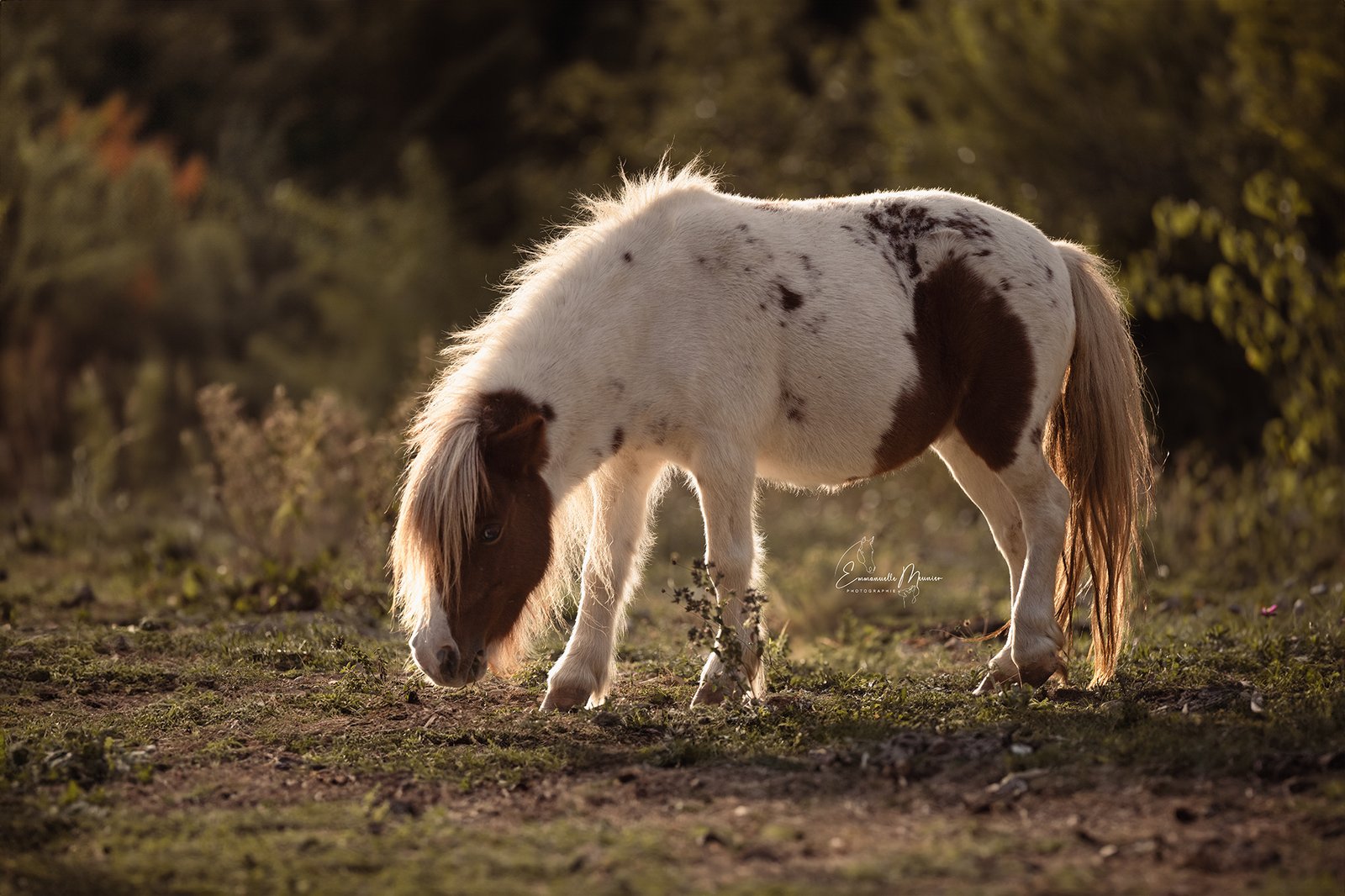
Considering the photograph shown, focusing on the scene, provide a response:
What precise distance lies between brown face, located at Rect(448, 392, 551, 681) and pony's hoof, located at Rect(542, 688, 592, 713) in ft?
1.49

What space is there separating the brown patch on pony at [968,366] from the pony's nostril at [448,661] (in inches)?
71.6

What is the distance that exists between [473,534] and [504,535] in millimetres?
141

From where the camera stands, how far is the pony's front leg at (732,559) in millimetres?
4766

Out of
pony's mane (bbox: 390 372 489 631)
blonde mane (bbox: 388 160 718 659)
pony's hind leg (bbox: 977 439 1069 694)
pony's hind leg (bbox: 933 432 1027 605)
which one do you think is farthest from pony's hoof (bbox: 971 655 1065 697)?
pony's mane (bbox: 390 372 489 631)

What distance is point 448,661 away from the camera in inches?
173

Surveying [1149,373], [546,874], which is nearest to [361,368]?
[1149,373]

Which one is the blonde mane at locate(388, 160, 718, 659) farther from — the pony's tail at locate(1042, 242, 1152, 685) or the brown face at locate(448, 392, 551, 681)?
the pony's tail at locate(1042, 242, 1152, 685)

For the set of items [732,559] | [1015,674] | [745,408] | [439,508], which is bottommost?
[1015,674]

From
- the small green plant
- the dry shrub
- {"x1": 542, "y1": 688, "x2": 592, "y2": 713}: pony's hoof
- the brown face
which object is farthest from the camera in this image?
the dry shrub

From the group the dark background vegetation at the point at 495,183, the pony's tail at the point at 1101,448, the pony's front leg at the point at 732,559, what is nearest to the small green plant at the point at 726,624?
the pony's front leg at the point at 732,559

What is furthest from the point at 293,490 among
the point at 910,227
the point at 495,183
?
the point at 495,183

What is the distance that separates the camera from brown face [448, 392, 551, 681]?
14.7ft

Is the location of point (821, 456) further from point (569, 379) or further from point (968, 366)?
point (569, 379)

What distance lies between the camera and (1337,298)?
8.24 meters
